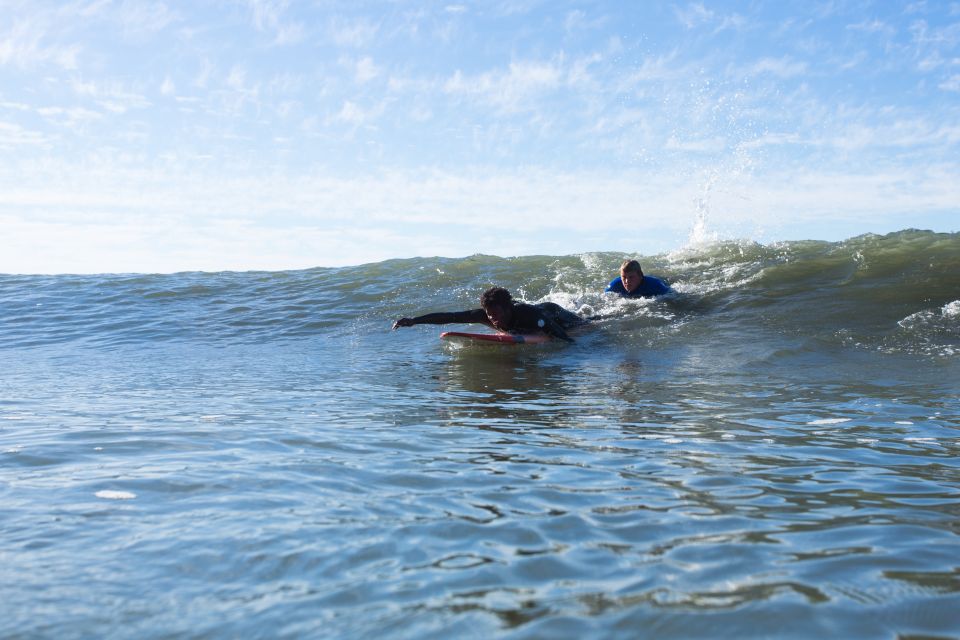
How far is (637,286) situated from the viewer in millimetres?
13742

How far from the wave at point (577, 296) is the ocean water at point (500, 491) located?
0.60 m

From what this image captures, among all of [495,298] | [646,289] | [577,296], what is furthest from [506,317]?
[577,296]

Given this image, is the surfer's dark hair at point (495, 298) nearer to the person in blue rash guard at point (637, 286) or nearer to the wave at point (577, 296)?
the wave at point (577, 296)

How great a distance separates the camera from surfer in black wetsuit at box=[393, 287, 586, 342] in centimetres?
1114

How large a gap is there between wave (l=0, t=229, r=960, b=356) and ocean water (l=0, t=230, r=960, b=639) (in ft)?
1.96

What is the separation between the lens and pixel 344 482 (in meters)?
4.30

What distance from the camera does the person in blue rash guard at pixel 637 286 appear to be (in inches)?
533

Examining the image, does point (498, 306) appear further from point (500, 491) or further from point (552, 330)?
point (500, 491)

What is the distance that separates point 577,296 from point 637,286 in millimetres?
1711

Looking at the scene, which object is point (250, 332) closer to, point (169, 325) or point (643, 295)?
point (169, 325)

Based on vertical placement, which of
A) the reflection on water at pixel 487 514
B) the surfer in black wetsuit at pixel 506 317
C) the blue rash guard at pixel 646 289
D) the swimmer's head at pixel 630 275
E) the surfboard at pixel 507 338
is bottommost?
the reflection on water at pixel 487 514

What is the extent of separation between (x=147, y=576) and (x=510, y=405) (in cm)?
452

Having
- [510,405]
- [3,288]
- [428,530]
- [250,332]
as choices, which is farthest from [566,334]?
[3,288]

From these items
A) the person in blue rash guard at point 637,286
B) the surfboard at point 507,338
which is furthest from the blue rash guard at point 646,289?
the surfboard at point 507,338
